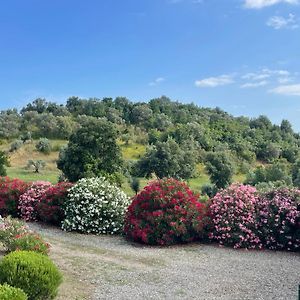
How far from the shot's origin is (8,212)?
18.2 m

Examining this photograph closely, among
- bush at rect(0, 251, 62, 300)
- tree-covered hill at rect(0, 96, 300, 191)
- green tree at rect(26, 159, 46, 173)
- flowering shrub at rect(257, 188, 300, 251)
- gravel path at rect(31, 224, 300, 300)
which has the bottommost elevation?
gravel path at rect(31, 224, 300, 300)

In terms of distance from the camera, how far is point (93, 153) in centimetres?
3600

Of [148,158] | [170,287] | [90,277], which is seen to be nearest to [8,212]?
[90,277]

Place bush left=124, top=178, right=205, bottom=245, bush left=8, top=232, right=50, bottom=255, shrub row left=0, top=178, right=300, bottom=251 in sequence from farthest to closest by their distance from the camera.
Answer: bush left=124, top=178, right=205, bottom=245 → shrub row left=0, top=178, right=300, bottom=251 → bush left=8, top=232, right=50, bottom=255

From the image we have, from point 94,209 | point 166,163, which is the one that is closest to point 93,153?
point 166,163

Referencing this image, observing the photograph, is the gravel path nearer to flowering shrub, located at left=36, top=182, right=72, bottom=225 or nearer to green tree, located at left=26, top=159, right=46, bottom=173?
flowering shrub, located at left=36, top=182, right=72, bottom=225

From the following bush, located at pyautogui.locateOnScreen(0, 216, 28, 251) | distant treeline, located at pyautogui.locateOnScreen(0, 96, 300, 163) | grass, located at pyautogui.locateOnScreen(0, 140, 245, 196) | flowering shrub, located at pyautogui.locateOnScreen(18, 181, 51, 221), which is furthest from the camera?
distant treeline, located at pyautogui.locateOnScreen(0, 96, 300, 163)

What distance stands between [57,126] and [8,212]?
185 ft

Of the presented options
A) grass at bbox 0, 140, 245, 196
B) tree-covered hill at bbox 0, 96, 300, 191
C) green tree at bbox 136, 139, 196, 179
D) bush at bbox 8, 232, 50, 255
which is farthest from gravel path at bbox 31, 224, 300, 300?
green tree at bbox 136, 139, 196, 179

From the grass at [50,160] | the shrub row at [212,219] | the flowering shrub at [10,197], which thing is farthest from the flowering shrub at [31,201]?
the grass at [50,160]

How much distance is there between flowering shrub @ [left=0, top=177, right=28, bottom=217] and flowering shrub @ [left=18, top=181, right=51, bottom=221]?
0.36 meters

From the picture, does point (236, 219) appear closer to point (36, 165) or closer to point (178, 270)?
point (178, 270)

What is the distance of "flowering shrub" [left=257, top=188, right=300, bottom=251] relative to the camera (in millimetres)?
12673

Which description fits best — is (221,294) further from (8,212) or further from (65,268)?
(8,212)
